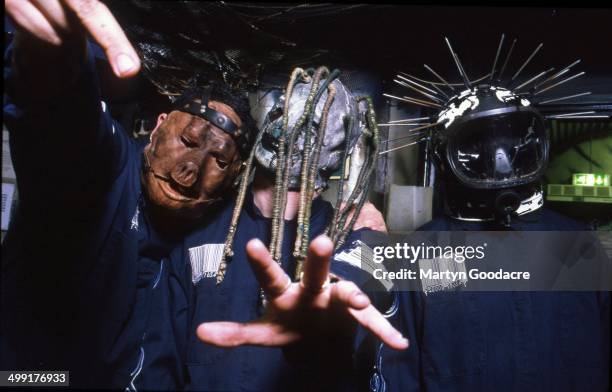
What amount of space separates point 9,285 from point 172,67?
1054mm

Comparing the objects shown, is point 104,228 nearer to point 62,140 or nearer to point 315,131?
point 62,140

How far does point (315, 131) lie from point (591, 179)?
4.66 feet

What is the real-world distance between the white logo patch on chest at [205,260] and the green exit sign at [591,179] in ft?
5.45

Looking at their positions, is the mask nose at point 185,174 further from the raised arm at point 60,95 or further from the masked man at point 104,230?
the raised arm at point 60,95

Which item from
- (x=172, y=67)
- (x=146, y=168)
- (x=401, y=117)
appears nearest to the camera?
(x=146, y=168)

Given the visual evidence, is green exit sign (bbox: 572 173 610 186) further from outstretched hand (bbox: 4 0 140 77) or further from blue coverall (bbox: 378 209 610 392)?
outstretched hand (bbox: 4 0 140 77)

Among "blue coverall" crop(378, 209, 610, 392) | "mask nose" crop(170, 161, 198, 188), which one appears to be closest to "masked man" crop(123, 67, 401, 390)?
"mask nose" crop(170, 161, 198, 188)

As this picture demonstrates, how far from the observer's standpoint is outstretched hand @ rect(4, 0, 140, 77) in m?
0.59

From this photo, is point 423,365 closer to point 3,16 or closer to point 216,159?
point 216,159

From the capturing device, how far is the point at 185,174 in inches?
42.9

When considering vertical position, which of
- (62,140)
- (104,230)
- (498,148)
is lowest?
(104,230)

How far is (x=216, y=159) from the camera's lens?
117 centimetres

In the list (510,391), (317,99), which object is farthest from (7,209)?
(510,391)

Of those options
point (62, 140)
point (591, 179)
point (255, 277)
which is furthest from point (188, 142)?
point (591, 179)
